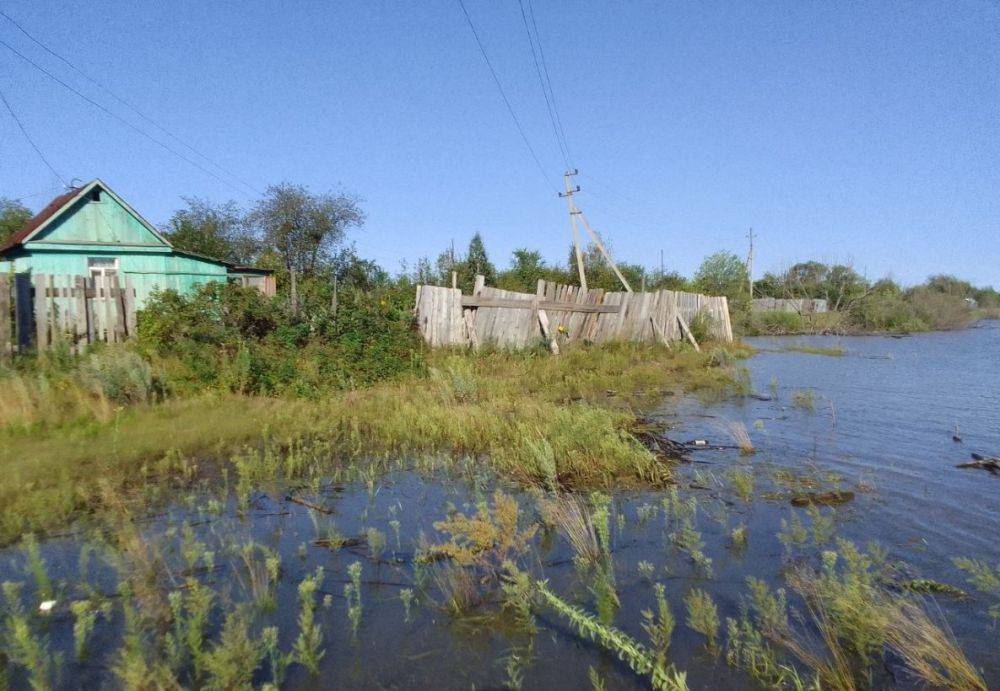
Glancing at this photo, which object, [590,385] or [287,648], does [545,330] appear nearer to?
[590,385]

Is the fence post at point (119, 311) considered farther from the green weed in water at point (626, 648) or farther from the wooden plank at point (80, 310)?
the green weed in water at point (626, 648)

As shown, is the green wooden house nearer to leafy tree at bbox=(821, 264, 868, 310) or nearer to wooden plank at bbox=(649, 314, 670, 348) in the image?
wooden plank at bbox=(649, 314, 670, 348)

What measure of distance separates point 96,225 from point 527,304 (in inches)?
618

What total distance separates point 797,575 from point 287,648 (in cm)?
287

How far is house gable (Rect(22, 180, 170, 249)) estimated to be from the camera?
19.1 metres

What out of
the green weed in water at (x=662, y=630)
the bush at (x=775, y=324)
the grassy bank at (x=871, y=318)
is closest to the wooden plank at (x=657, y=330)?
the green weed in water at (x=662, y=630)

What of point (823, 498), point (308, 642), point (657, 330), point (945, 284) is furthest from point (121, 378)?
point (945, 284)

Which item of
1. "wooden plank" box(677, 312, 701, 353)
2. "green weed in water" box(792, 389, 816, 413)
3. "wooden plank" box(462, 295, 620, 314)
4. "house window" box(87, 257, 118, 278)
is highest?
"house window" box(87, 257, 118, 278)

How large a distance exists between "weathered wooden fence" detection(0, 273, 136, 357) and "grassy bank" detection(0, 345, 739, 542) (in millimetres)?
3299

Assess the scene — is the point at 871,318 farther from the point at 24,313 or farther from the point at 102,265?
the point at 24,313

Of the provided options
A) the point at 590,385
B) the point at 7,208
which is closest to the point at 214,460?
the point at 590,385

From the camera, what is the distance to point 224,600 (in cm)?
323

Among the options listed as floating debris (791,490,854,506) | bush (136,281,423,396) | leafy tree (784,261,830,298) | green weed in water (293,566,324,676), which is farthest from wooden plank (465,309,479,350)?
leafy tree (784,261,830,298)

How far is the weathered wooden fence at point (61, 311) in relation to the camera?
899 centimetres
